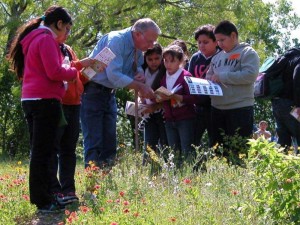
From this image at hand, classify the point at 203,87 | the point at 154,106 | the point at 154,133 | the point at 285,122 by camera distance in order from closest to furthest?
1. the point at 203,87
2. the point at 285,122
3. the point at 154,106
4. the point at 154,133

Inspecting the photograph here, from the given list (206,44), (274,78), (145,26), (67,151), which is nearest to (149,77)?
(206,44)

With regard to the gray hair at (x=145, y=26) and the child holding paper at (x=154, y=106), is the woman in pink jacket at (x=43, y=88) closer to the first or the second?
the gray hair at (x=145, y=26)

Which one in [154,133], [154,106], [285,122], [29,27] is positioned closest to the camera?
[29,27]

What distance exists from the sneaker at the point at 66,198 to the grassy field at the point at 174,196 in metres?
0.07

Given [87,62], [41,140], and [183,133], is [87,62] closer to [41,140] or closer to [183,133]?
[41,140]

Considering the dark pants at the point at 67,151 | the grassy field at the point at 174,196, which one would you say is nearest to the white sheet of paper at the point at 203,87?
the grassy field at the point at 174,196

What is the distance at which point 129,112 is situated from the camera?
7.72 m

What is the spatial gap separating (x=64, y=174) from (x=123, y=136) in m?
7.66

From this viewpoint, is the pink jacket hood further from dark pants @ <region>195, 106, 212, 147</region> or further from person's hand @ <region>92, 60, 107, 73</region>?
dark pants @ <region>195, 106, 212, 147</region>

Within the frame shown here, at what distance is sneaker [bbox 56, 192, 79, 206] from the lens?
570 cm

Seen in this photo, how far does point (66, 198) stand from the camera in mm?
5777

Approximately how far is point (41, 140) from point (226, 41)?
2.44 m

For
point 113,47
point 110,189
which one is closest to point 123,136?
point 113,47

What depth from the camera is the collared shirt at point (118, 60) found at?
6680 millimetres
